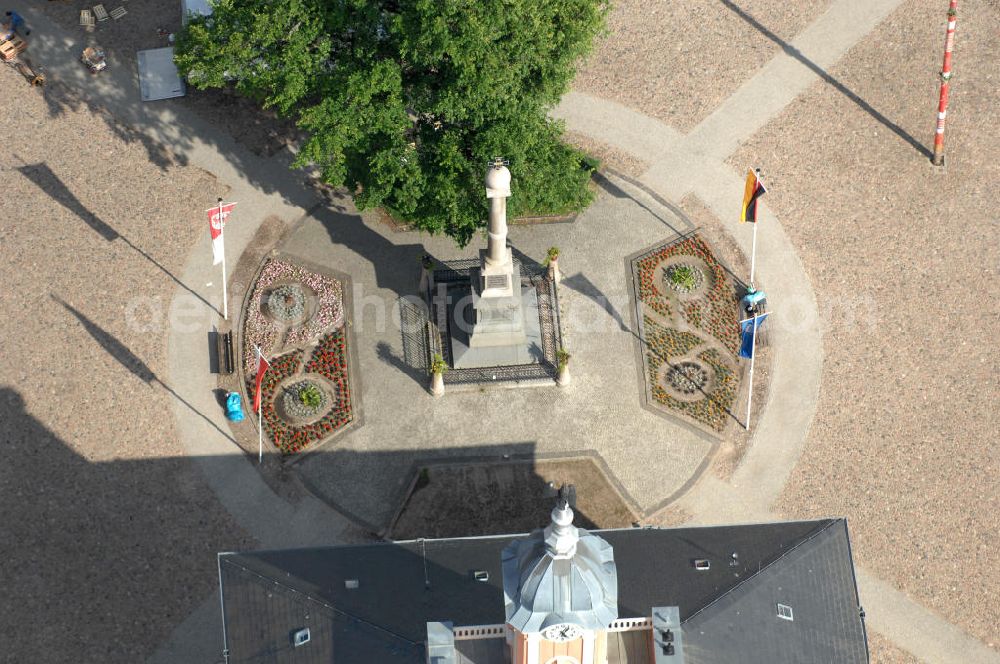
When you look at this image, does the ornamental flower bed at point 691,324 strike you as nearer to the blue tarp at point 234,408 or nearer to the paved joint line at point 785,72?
the paved joint line at point 785,72

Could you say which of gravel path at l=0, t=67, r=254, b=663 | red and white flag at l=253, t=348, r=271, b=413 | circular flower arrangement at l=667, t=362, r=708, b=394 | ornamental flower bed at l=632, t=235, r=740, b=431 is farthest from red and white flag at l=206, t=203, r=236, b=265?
circular flower arrangement at l=667, t=362, r=708, b=394

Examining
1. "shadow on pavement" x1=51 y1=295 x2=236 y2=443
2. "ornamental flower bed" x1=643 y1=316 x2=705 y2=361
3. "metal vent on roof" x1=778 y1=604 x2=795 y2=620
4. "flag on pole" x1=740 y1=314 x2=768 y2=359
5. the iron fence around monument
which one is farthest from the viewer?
"ornamental flower bed" x1=643 y1=316 x2=705 y2=361

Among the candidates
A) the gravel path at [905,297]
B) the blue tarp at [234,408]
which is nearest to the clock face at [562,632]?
the gravel path at [905,297]

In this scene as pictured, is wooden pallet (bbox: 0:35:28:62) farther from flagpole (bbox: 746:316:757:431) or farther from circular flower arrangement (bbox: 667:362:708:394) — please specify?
flagpole (bbox: 746:316:757:431)

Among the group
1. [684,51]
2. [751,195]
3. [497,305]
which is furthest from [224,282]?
[684,51]

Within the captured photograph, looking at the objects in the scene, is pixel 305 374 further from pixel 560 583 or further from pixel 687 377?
pixel 560 583

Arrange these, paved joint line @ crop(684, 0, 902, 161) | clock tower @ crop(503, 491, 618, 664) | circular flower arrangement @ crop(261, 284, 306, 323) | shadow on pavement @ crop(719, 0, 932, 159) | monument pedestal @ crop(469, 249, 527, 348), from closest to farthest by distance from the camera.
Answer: clock tower @ crop(503, 491, 618, 664)
monument pedestal @ crop(469, 249, 527, 348)
circular flower arrangement @ crop(261, 284, 306, 323)
shadow on pavement @ crop(719, 0, 932, 159)
paved joint line @ crop(684, 0, 902, 161)

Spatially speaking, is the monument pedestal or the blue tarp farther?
the blue tarp
